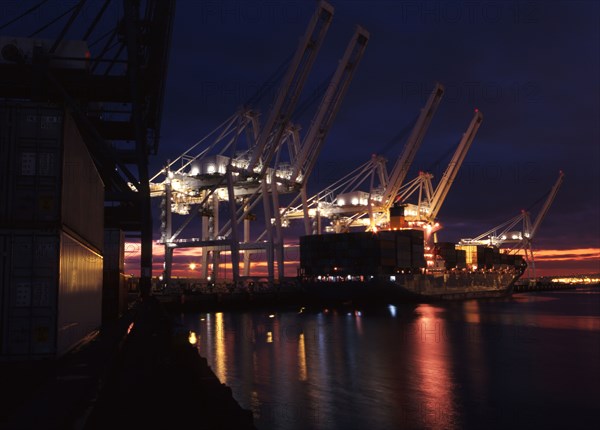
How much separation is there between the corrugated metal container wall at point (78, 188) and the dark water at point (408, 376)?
7583mm

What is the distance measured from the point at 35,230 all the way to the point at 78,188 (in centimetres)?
300

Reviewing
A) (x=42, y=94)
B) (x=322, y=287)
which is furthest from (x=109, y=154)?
(x=322, y=287)

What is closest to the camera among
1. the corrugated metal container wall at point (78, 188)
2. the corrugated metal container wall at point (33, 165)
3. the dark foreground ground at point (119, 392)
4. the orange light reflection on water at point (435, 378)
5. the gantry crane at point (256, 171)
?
the dark foreground ground at point (119, 392)

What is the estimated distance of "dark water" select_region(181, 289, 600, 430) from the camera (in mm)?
17828

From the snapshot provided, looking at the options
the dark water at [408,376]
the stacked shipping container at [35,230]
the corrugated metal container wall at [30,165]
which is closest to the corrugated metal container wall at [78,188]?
the stacked shipping container at [35,230]

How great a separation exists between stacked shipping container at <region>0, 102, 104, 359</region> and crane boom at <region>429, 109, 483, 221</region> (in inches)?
→ 4094

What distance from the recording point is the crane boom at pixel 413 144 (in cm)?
9850

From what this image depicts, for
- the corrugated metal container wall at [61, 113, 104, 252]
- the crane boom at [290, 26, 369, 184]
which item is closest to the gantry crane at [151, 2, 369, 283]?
the crane boom at [290, 26, 369, 184]

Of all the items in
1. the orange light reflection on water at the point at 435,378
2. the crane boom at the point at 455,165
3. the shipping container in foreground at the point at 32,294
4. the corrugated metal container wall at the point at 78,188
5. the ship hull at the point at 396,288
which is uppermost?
the crane boom at the point at 455,165

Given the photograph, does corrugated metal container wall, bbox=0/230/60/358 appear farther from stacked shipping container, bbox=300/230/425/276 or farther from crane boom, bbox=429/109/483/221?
crane boom, bbox=429/109/483/221

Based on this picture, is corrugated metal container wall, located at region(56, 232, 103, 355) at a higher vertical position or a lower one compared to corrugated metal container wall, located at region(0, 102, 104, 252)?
lower

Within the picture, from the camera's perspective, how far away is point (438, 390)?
864 inches

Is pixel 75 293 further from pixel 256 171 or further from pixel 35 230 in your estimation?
pixel 256 171

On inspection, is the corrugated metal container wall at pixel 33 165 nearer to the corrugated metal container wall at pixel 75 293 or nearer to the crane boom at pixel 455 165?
the corrugated metal container wall at pixel 75 293
